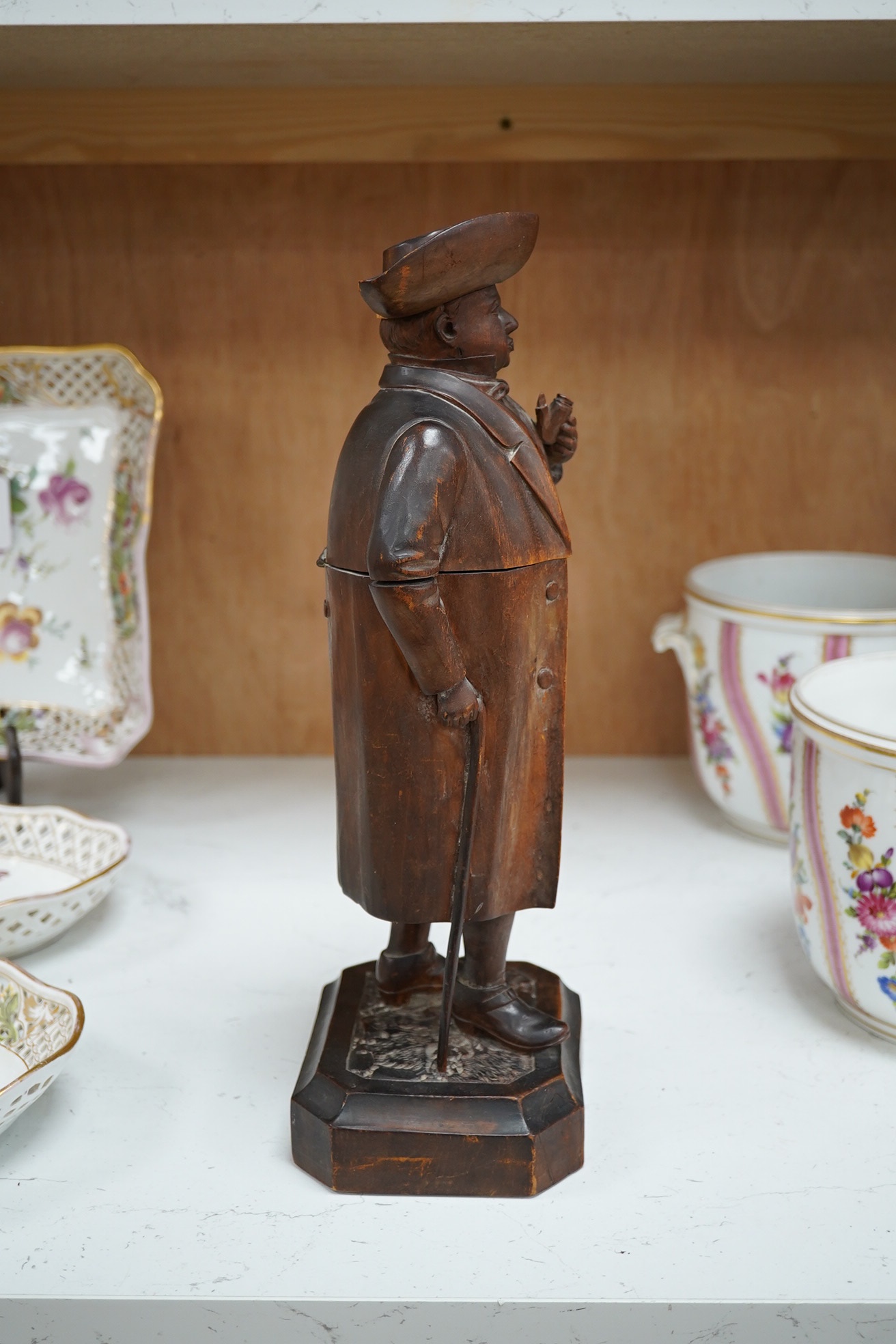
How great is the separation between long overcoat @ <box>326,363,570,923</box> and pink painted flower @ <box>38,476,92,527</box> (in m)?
0.49

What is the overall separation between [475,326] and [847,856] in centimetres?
36

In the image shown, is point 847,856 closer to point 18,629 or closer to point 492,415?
point 492,415

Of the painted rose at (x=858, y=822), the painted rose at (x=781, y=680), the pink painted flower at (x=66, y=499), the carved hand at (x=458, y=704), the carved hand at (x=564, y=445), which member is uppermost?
the carved hand at (x=564, y=445)

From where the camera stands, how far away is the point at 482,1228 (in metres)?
0.60

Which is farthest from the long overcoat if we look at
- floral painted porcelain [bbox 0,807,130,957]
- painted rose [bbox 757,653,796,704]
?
painted rose [bbox 757,653,796,704]

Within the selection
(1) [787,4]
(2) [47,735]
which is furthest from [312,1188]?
(1) [787,4]

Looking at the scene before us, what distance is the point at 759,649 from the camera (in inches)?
38.5

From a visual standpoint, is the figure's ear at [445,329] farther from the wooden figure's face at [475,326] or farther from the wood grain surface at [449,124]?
the wood grain surface at [449,124]

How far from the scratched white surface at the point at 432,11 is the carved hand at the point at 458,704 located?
0.37 meters

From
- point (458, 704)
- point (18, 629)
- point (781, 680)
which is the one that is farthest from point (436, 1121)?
point (18, 629)

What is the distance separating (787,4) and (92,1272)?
72cm

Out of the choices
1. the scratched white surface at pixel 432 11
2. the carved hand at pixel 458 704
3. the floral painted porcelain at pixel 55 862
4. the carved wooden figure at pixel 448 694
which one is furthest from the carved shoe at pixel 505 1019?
the scratched white surface at pixel 432 11

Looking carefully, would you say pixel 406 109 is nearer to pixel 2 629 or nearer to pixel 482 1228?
pixel 2 629

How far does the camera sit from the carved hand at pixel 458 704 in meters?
0.61
